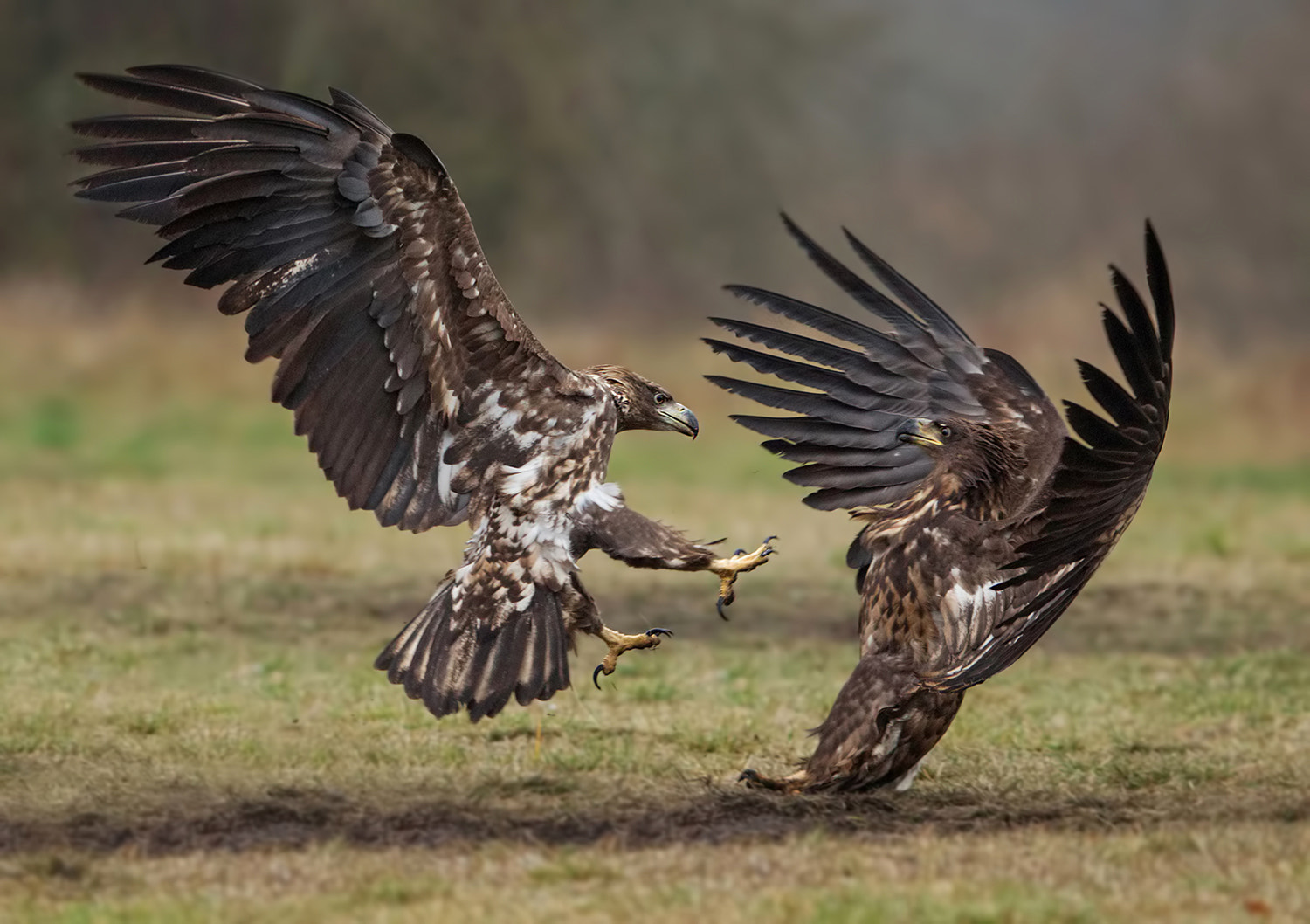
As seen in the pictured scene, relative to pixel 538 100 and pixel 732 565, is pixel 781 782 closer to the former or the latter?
pixel 732 565

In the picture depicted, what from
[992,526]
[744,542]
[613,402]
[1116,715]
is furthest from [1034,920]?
[744,542]

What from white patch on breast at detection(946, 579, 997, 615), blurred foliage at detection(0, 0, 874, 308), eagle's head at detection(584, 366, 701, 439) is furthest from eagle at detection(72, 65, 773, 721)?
blurred foliage at detection(0, 0, 874, 308)

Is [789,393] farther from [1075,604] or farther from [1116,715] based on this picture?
[1075,604]

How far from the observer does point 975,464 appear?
5508mm

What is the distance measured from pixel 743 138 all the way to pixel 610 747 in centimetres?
2274

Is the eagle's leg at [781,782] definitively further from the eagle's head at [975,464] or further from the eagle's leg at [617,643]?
the eagle's head at [975,464]

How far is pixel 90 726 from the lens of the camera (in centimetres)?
632

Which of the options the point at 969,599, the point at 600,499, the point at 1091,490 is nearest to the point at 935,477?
the point at 969,599

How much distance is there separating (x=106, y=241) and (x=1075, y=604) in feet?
54.9

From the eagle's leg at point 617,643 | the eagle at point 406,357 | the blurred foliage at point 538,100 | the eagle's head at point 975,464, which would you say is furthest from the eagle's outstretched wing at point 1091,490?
the blurred foliage at point 538,100

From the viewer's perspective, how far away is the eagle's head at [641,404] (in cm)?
594

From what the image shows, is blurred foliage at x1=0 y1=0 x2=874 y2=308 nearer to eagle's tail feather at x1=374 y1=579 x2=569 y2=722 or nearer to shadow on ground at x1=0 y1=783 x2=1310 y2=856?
eagle's tail feather at x1=374 y1=579 x2=569 y2=722

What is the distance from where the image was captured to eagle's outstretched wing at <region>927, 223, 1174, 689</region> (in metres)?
4.56

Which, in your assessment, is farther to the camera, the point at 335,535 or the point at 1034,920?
the point at 335,535
